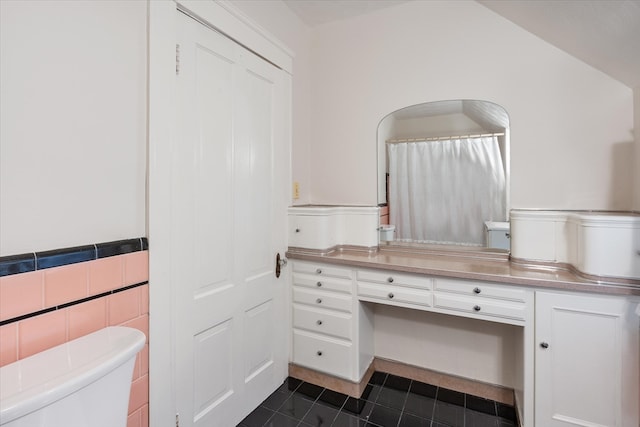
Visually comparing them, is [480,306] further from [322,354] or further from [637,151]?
[637,151]

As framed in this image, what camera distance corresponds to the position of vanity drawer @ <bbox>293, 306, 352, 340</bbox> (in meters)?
2.00

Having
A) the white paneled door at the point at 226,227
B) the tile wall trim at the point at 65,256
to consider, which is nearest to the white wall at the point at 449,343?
the white paneled door at the point at 226,227

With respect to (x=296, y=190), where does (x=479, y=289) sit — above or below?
below

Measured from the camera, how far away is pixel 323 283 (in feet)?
6.77

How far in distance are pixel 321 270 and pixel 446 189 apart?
1.02 m

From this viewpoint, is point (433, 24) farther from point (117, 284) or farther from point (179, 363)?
point (179, 363)

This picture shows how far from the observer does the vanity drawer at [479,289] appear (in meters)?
1.58

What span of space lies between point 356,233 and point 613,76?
67.0 inches

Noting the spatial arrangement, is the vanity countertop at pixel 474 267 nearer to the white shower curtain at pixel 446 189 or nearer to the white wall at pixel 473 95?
the white shower curtain at pixel 446 189

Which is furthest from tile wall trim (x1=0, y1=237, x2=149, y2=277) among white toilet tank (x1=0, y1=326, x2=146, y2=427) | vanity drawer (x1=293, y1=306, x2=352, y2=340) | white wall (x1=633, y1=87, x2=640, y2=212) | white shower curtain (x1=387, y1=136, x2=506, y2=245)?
white wall (x1=633, y1=87, x2=640, y2=212)

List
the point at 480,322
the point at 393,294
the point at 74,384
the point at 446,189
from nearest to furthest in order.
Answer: the point at 74,384 < the point at 393,294 < the point at 480,322 < the point at 446,189

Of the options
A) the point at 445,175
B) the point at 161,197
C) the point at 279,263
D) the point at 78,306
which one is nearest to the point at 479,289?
the point at 445,175

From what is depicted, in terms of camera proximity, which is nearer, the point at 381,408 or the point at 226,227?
the point at 226,227

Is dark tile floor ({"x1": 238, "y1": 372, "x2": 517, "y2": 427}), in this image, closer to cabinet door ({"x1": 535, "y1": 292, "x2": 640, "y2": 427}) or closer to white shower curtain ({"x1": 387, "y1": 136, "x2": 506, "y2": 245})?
cabinet door ({"x1": 535, "y1": 292, "x2": 640, "y2": 427})
